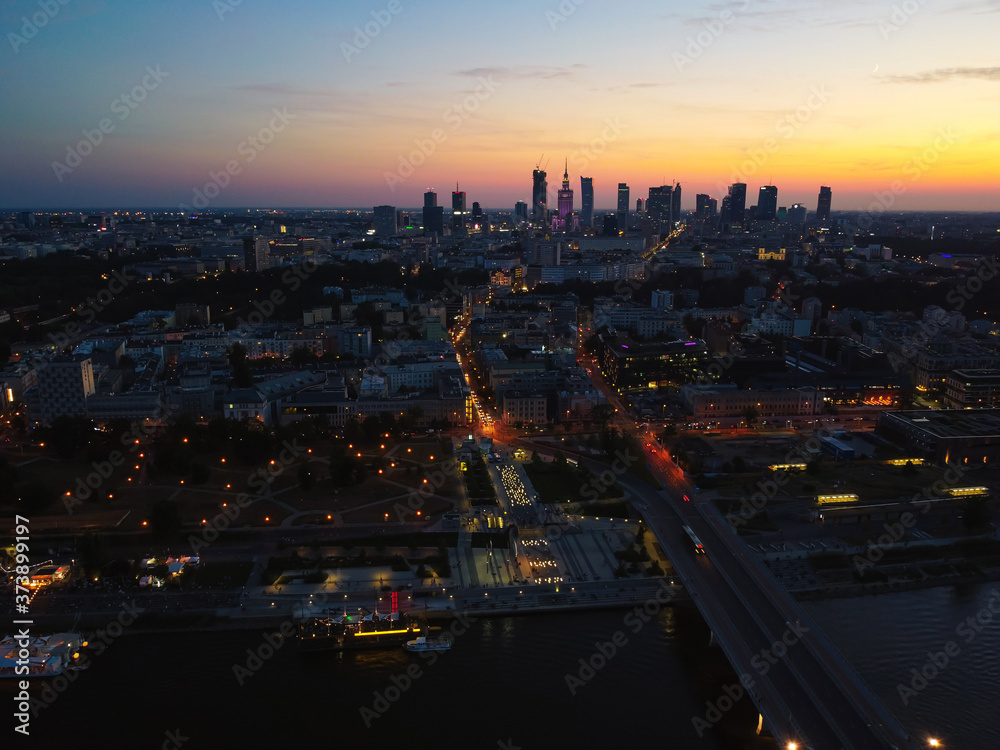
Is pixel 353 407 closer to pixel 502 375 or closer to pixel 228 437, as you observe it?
pixel 228 437

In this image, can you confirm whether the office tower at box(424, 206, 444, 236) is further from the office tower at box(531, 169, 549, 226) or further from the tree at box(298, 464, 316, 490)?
the tree at box(298, 464, 316, 490)

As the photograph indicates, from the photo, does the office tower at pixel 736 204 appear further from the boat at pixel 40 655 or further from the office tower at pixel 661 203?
the boat at pixel 40 655

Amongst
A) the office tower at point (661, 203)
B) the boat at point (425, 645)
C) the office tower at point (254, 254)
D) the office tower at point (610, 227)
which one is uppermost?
the office tower at point (661, 203)

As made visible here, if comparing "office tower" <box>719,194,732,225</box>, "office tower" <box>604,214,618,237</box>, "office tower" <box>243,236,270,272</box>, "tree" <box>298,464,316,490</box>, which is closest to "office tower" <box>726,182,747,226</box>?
"office tower" <box>719,194,732,225</box>

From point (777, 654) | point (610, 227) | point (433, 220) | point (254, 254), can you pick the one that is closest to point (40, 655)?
point (777, 654)

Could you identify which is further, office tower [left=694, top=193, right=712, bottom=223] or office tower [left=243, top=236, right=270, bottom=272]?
office tower [left=694, top=193, right=712, bottom=223]

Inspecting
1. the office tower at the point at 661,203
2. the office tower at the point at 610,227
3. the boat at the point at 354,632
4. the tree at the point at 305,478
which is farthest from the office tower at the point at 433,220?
the boat at the point at 354,632
